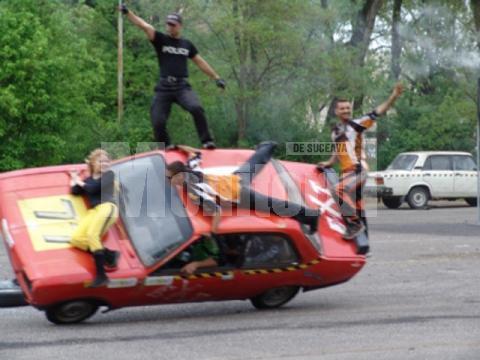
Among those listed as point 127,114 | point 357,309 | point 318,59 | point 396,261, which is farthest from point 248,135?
point 357,309

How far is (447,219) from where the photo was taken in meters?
26.4

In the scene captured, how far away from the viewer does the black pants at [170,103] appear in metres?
12.4

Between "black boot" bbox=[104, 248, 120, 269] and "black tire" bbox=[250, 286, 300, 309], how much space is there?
1.85 meters

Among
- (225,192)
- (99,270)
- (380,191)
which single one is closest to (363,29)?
(380,191)

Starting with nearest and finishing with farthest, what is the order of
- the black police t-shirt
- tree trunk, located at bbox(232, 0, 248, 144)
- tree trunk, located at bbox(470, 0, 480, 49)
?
the black police t-shirt < tree trunk, located at bbox(470, 0, 480, 49) < tree trunk, located at bbox(232, 0, 248, 144)

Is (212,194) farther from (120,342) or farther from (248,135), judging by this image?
(248,135)


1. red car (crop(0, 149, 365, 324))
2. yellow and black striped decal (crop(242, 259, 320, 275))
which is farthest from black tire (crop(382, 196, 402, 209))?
yellow and black striped decal (crop(242, 259, 320, 275))

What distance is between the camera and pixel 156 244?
10.9 metres

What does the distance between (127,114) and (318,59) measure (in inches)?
344

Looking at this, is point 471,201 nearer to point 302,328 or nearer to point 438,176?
point 438,176

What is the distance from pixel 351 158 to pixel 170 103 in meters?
2.19

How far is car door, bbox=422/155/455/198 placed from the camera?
31781 millimetres

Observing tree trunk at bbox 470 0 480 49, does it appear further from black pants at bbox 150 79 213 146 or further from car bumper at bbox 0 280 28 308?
car bumper at bbox 0 280 28 308

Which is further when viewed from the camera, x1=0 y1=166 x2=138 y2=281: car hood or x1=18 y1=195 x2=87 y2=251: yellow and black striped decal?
x1=18 y1=195 x2=87 y2=251: yellow and black striped decal
